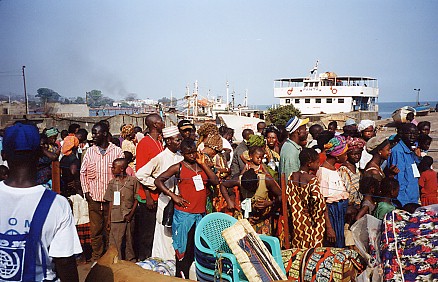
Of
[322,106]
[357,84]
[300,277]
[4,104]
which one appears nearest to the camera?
[300,277]

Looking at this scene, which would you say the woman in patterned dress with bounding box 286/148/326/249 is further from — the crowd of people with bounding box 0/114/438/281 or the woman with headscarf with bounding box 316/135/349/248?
the woman with headscarf with bounding box 316/135/349/248

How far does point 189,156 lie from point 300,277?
1601 mm

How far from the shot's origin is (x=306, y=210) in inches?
171

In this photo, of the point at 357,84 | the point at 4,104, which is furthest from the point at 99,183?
the point at 357,84

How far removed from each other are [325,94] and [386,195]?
3692cm

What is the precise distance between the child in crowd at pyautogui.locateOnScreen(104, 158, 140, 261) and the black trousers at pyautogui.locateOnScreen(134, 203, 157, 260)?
0.43 meters

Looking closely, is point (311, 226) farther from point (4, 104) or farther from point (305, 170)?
point (4, 104)

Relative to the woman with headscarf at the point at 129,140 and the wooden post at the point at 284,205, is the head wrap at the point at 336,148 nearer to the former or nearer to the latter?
the wooden post at the point at 284,205

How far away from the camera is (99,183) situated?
5.16 meters

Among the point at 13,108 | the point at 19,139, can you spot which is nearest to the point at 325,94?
the point at 13,108

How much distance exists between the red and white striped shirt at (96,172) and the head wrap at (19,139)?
315cm

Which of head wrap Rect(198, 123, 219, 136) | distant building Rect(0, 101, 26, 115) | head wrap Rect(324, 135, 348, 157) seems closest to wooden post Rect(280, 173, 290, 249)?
head wrap Rect(324, 135, 348, 157)

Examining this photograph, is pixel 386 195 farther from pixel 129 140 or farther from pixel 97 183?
pixel 129 140

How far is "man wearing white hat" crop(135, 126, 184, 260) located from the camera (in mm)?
4680
